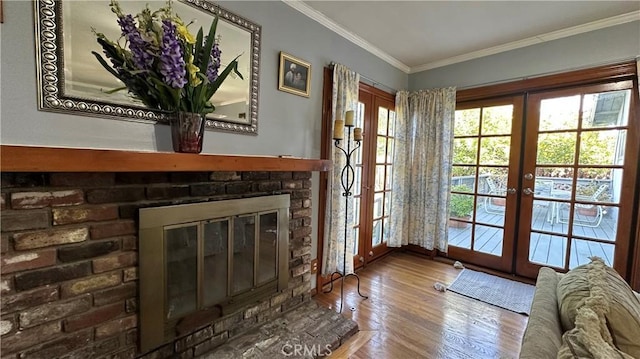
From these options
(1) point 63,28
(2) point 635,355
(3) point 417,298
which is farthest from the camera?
(3) point 417,298

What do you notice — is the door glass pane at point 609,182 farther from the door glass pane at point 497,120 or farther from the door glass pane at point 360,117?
the door glass pane at point 360,117

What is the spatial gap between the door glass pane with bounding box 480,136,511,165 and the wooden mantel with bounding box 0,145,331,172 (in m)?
2.62

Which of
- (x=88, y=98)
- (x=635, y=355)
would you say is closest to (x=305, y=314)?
(x=635, y=355)

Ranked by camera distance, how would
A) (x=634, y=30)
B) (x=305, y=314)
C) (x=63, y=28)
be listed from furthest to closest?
(x=634, y=30) → (x=305, y=314) → (x=63, y=28)

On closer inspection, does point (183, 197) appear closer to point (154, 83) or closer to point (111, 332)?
point (154, 83)

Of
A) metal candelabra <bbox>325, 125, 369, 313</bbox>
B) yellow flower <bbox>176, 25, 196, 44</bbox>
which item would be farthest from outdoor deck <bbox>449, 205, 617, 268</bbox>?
yellow flower <bbox>176, 25, 196, 44</bbox>

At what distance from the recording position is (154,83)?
1190mm

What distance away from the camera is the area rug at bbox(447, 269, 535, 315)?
2.28 meters

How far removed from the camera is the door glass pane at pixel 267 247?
71.0 inches

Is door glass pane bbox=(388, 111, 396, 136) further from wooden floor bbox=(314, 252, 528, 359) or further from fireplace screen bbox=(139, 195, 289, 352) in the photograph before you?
fireplace screen bbox=(139, 195, 289, 352)

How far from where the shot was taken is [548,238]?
2654mm

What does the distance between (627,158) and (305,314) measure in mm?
2977

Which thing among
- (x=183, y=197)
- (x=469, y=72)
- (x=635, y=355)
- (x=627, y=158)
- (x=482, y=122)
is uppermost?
(x=469, y=72)

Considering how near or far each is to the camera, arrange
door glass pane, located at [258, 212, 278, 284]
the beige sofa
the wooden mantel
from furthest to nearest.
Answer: door glass pane, located at [258, 212, 278, 284], the wooden mantel, the beige sofa
